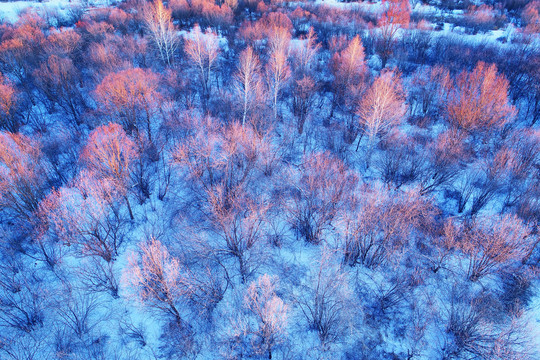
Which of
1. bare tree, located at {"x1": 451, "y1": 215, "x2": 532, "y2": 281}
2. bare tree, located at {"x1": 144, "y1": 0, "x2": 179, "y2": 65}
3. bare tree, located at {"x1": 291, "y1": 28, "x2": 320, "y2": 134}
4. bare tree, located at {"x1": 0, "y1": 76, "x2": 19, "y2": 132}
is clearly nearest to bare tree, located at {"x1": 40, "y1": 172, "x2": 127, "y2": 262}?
bare tree, located at {"x1": 0, "y1": 76, "x2": 19, "y2": 132}

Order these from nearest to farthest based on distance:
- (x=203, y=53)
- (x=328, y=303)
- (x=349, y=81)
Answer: (x=328, y=303)
(x=349, y=81)
(x=203, y=53)

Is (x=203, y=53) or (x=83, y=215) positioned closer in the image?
(x=83, y=215)

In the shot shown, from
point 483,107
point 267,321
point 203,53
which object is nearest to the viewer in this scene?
point 267,321

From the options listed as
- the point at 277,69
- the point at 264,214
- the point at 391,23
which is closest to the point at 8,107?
the point at 264,214

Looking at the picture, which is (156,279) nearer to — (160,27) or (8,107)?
(8,107)

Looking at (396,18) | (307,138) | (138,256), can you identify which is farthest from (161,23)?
(396,18)

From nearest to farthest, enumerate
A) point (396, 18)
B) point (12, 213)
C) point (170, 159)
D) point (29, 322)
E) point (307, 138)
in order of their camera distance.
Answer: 1. point (29, 322)
2. point (12, 213)
3. point (170, 159)
4. point (307, 138)
5. point (396, 18)

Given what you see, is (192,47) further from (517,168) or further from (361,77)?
(517,168)

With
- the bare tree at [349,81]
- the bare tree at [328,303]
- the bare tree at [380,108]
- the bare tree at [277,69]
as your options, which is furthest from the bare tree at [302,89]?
the bare tree at [328,303]

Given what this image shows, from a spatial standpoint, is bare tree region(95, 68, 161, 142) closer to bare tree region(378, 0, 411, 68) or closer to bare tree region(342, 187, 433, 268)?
bare tree region(342, 187, 433, 268)

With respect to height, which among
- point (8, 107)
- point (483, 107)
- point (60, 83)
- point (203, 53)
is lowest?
point (8, 107)
